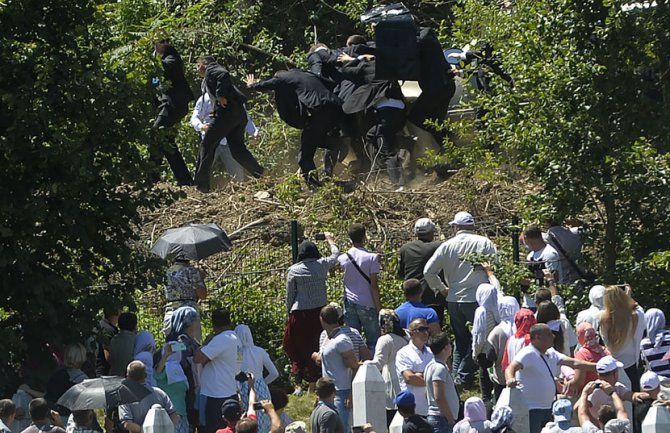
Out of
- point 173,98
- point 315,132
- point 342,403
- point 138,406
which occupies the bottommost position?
point 342,403

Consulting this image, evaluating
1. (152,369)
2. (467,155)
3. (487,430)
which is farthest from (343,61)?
(487,430)

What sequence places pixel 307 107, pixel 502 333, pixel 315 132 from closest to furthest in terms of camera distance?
pixel 502 333 < pixel 307 107 < pixel 315 132

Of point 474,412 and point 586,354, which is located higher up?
point 474,412

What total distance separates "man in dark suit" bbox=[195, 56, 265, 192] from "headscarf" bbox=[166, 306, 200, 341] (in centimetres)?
689

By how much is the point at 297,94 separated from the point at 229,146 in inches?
51.1

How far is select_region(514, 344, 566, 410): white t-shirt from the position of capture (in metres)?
13.5

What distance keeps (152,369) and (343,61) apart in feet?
27.4

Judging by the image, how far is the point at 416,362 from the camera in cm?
1378

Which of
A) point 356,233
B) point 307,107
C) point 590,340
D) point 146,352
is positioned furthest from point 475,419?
point 307,107

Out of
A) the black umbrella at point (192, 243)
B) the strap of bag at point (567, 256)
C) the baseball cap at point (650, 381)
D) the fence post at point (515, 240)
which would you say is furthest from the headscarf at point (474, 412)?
the fence post at point (515, 240)

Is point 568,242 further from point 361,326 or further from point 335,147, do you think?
point 335,147

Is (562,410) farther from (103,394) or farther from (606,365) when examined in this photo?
(103,394)

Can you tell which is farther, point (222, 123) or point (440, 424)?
point (222, 123)

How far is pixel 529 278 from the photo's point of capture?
16.9 meters
